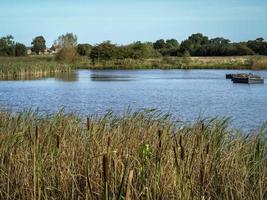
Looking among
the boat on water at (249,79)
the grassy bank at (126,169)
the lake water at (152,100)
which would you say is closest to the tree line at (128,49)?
the boat on water at (249,79)

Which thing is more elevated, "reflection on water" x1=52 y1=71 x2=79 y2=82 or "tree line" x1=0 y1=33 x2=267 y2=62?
"tree line" x1=0 y1=33 x2=267 y2=62

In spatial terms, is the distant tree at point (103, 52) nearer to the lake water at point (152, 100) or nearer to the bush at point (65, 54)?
the bush at point (65, 54)

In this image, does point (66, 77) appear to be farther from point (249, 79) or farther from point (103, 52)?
point (103, 52)

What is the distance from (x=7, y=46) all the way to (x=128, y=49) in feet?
98.0

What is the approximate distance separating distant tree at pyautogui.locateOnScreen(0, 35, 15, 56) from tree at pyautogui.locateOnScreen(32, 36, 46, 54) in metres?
29.0

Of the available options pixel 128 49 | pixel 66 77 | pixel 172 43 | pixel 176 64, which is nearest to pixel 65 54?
pixel 128 49

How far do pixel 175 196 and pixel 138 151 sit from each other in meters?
1.35

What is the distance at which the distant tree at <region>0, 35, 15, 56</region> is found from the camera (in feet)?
383

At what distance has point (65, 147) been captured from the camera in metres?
7.06

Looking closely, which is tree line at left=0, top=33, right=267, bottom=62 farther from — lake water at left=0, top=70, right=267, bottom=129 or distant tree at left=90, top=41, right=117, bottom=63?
lake water at left=0, top=70, right=267, bottom=129

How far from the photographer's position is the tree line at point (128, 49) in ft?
364

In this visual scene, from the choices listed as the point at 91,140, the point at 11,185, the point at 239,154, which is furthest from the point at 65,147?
the point at 239,154

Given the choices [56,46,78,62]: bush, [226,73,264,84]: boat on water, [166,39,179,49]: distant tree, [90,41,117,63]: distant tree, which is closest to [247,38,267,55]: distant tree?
[166,39,179,49]: distant tree

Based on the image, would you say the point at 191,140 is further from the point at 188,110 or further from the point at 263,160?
the point at 188,110
